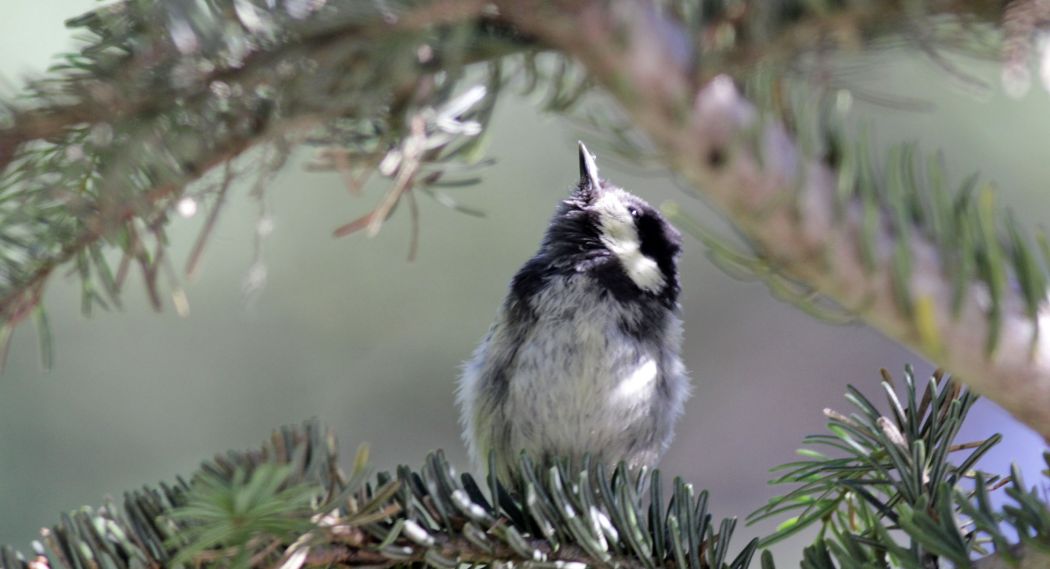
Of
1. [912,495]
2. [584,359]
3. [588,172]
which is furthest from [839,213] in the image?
[588,172]

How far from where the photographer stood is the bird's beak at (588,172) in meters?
2.32

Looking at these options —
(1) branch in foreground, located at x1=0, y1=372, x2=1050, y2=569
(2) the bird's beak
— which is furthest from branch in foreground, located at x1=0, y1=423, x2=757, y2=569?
(2) the bird's beak

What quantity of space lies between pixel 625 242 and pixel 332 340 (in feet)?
8.02

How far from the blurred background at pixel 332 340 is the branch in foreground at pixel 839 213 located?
2.88 meters

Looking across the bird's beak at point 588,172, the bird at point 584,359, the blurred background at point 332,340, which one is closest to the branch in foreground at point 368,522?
the bird at point 584,359

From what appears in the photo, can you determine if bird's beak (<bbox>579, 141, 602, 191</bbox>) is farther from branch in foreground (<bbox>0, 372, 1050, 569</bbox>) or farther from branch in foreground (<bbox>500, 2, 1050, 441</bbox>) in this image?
branch in foreground (<bbox>500, 2, 1050, 441</bbox>)

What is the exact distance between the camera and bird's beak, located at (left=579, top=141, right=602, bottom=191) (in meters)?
2.32

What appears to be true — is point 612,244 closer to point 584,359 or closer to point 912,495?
point 584,359

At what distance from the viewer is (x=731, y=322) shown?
16.5 feet

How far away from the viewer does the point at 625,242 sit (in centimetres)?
215

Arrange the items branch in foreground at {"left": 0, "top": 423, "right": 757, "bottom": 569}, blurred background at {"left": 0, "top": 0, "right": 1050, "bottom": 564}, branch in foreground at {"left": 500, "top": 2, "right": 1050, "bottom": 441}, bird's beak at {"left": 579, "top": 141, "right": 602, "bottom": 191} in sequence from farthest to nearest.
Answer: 1. blurred background at {"left": 0, "top": 0, "right": 1050, "bottom": 564}
2. bird's beak at {"left": 579, "top": 141, "right": 602, "bottom": 191}
3. branch in foreground at {"left": 0, "top": 423, "right": 757, "bottom": 569}
4. branch in foreground at {"left": 500, "top": 2, "right": 1050, "bottom": 441}

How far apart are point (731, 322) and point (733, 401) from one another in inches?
14.3

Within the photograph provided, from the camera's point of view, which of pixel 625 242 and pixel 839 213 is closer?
pixel 839 213

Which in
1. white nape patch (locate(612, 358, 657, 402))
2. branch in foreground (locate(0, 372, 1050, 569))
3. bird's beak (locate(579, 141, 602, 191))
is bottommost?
white nape patch (locate(612, 358, 657, 402))
